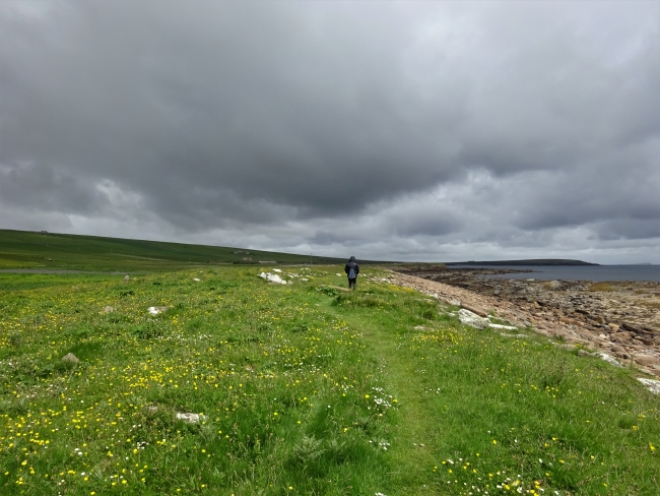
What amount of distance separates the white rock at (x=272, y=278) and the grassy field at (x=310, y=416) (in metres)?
19.4

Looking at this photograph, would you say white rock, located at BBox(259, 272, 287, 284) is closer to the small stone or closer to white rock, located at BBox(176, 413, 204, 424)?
the small stone

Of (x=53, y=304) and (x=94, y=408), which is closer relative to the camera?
(x=94, y=408)

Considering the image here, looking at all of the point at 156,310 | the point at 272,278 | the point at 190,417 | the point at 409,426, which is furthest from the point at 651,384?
the point at 272,278

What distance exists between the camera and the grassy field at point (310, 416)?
592cm

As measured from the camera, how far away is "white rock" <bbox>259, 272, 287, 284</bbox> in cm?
3422

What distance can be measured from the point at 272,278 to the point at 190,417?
27.3 m

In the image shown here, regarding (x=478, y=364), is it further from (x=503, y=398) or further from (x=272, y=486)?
(x=272, y=486)

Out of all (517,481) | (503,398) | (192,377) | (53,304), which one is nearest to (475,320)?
(503,398)

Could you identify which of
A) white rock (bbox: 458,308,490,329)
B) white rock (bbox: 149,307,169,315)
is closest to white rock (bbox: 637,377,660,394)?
white rock (bbox: 458,308,490,329)

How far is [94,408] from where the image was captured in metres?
7.77

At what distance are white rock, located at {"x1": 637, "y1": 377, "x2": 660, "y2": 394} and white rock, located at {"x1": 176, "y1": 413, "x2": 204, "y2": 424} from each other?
14.5m

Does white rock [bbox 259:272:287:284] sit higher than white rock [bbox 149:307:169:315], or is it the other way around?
white rock [bbox 259:272:287:284]

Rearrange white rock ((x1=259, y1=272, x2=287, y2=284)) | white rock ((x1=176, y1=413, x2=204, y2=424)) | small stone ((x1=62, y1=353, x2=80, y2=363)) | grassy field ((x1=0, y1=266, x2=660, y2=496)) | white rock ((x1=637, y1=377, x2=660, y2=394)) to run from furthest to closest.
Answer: white rock ((x1=259, y1=272, x2=287, y2=284)), white rock ((x1=637, y1=377, x2=660, y2=394)), small stone ((x1=62, y1=353, x2=80, y2=363)), white rock ((x1=176, y1=413, x2=204, y2=424)), grassy field ((x1=0, y1=266, x2=660, y2=496))

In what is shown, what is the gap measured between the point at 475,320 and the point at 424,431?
14.8m
